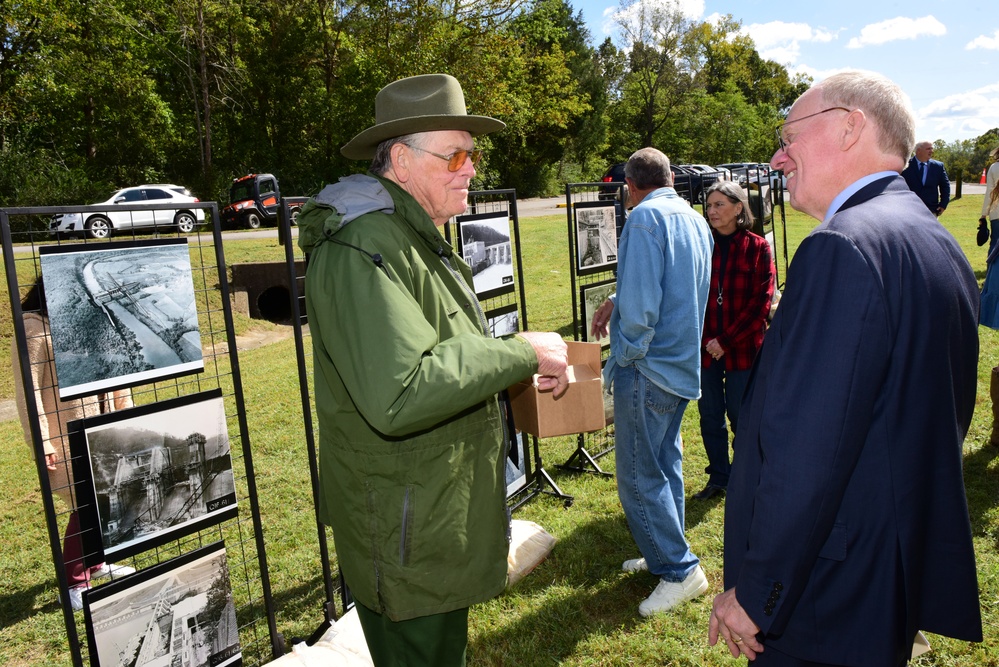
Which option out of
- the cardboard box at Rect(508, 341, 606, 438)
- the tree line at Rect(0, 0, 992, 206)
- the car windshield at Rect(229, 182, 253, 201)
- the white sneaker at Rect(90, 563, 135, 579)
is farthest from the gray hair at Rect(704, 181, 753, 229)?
the tree line at Rect(0, 0, 992, 206)

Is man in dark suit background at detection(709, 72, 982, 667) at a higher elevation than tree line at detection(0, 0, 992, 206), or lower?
lower

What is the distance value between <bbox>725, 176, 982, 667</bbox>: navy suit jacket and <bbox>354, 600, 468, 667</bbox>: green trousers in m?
0.92

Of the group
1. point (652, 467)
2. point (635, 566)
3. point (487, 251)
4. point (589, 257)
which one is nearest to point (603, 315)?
point (487, 251)

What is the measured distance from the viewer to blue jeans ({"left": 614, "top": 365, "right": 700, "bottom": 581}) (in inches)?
133

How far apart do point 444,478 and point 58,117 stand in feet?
107

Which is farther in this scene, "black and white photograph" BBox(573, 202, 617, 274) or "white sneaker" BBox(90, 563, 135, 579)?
"black and white photograph" BBox(573, 202, 617, 274)

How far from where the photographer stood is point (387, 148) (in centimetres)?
214

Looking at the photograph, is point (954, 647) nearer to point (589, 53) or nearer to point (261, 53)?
point (261, 53)

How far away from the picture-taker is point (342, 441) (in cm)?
200

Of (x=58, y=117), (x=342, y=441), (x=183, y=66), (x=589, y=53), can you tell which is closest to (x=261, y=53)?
(x=183, y=66)

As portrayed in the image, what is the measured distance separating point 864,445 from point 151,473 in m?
2.45

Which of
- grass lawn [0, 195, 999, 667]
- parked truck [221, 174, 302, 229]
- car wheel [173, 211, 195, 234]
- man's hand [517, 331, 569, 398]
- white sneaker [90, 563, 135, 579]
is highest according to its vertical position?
parked truck [221, 174, 302, 229]

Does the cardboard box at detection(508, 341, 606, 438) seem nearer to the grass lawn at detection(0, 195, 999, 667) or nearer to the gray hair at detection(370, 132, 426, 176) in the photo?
the gray hair at detection(370, 132, 426, 176)

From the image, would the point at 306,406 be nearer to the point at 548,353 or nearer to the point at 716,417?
the point at 548,353
